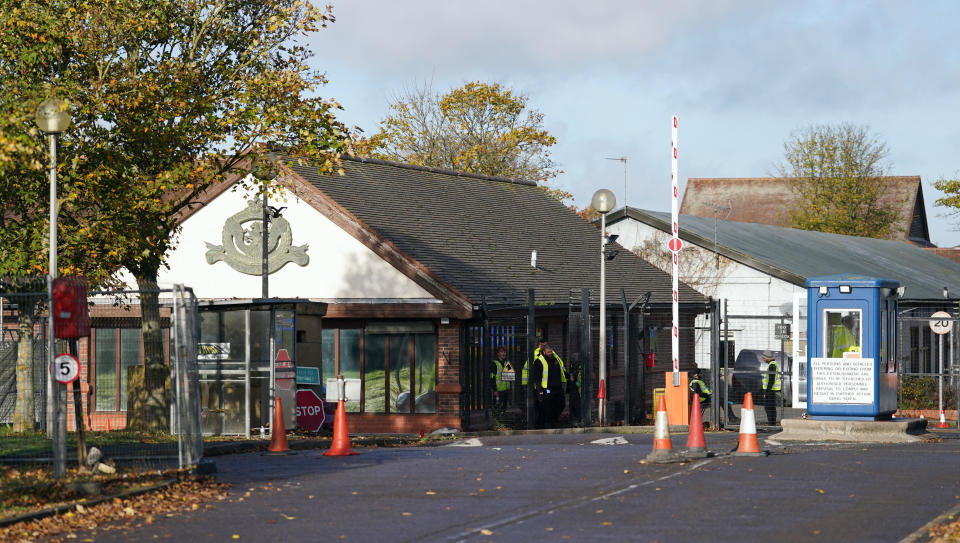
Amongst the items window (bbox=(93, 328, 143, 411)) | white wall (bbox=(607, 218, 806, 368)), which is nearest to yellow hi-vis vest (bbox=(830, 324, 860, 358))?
window (bbox=(93, 328, 143, 411))

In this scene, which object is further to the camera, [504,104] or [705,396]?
[504,104]

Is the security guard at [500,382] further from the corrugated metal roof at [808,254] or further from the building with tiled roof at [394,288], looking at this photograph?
the corrugated metal roof at [808,254]

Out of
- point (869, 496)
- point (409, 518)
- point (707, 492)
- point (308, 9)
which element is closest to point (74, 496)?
point (409, 518)

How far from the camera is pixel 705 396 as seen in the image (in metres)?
27.4

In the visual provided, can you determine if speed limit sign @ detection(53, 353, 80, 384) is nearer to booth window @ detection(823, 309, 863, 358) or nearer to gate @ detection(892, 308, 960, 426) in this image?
booth window @ detection(823, 309, 863, 358)

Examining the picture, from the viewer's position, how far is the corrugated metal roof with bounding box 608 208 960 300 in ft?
132

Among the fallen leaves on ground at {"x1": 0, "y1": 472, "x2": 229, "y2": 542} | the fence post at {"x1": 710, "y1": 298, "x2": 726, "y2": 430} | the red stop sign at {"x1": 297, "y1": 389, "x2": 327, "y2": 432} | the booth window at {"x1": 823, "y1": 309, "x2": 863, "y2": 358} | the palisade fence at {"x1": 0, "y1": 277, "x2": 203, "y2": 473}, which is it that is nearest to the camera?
the fallen leaves on ground at {"x1": 0, "y1": 472, "x2": 229, "y2": 542}

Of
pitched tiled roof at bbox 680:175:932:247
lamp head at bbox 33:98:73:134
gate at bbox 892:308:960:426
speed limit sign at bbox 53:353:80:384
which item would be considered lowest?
gate at bbox 892:308:960:426

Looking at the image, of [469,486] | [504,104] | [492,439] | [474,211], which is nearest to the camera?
[469,486]

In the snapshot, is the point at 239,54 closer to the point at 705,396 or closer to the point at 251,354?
the point at 251,354

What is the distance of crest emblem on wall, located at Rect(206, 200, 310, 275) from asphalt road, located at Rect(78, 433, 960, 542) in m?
12.1

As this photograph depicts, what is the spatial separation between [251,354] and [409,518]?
12.6 metres

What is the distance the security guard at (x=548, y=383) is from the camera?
91.9 feet

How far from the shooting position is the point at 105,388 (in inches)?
1214
